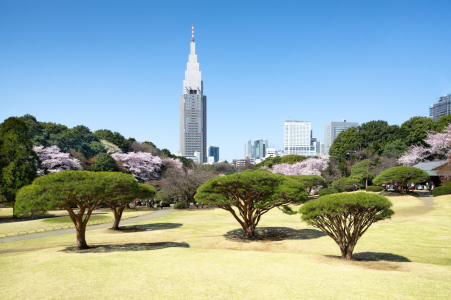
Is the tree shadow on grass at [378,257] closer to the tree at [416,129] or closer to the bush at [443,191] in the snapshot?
the bush at [443,191]

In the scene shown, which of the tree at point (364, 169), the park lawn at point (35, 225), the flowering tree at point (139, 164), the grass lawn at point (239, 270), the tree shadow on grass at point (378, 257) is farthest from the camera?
the flowering tree at point (139, 164)

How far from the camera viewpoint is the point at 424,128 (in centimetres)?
5394

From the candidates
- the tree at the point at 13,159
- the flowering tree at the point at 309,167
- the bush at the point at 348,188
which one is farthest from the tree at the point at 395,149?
the tree at the point at 13,159

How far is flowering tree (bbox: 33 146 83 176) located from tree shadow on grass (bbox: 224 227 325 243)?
107ft

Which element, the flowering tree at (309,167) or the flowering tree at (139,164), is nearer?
the flowering tree at (139,164)

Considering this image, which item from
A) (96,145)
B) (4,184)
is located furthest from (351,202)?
(96,145)

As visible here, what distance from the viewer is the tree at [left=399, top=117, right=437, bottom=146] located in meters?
53.8

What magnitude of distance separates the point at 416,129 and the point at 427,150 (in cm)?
633

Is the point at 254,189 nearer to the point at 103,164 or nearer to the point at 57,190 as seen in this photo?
the point at 57,190

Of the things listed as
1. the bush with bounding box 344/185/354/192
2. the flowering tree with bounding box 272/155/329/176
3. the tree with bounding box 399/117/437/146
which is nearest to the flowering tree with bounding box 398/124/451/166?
the tree with bounding box 399/117/437/146

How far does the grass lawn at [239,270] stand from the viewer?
7797 mm

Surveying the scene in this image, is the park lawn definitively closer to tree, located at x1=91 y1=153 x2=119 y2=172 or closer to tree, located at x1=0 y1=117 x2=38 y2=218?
tree, located at x1=0 y1=117 x2=38 y2=218

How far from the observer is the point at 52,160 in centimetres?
4097

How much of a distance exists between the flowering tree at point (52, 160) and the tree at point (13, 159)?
10.8 meters
